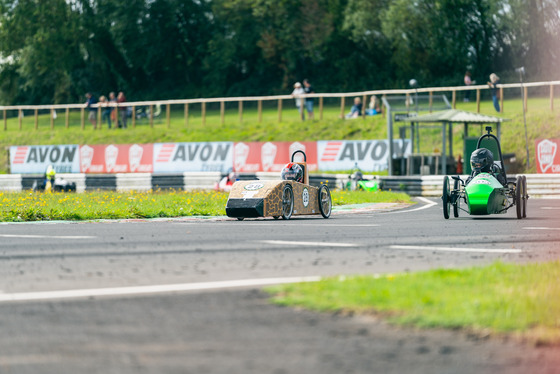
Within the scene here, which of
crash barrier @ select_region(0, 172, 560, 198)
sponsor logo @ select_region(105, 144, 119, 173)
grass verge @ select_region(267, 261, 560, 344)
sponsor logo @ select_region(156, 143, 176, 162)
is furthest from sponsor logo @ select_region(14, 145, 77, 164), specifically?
grass verge @ select_region(267, 261, 560, 344)

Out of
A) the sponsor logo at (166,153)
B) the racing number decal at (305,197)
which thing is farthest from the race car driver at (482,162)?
the sponsor logo at (166,153)

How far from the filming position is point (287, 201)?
18.8 meters

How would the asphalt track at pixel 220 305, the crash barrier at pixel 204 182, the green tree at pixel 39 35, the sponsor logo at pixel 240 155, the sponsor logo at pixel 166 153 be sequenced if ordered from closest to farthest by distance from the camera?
the asphalt track at pixel 220 305 → the crash barrier at pixel 204 182 → the sponsor logo at pixel 240 155 → the sponsor logo at pixel 166 153 → the green tree at pixel 39 35

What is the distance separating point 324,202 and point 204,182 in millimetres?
18059

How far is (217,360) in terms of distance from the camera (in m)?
5.71

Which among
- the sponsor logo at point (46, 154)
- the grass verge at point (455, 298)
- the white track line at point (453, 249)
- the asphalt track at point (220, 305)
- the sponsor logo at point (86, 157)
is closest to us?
the asphalt track at point (220, 305)

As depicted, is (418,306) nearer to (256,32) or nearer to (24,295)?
(24,295)

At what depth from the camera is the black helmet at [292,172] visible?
19.4 m

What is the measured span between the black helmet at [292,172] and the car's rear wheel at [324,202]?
0.56m

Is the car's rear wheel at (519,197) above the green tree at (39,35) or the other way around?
the other way around

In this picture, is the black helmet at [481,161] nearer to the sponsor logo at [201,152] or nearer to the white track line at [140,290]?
the white track line at [140,290]

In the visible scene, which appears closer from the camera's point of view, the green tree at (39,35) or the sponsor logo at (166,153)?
the sponsor logo at (166,153)

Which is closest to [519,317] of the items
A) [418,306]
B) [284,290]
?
[418,306]

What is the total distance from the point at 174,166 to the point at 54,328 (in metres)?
35.4
